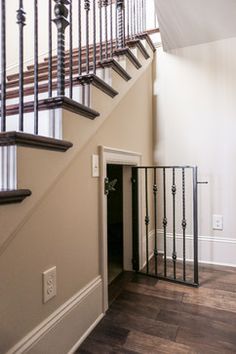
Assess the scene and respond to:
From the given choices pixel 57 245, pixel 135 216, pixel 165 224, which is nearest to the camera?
pixel 57 245

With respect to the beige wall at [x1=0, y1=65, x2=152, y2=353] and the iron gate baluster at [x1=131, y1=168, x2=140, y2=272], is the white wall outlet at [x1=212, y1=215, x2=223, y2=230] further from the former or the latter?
the beige wall at [x1=0, y1=65, x2=152, y2=353]

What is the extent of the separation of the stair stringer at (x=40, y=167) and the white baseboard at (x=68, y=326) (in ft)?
1.56

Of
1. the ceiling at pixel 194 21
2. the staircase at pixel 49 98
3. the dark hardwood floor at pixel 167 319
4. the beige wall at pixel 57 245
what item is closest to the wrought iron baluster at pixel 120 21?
the staircase at pixel 49 98

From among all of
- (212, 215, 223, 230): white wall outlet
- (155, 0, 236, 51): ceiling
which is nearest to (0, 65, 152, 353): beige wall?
(155, 0, 236, 51): ceiling

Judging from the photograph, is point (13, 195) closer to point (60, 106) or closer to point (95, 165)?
point (60, 106)

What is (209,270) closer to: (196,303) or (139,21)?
(196,303)

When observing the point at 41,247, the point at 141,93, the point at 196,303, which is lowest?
the point at 196,303

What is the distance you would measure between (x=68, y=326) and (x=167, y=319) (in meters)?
0.65

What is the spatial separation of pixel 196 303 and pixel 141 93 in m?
1.85

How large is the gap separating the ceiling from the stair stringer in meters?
1.26

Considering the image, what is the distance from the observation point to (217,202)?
2467mm

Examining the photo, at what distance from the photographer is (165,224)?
2188 millimetres

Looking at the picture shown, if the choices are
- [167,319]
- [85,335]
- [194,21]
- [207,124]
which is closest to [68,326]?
[85,335]

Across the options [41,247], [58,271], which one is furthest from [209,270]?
[41,247]
